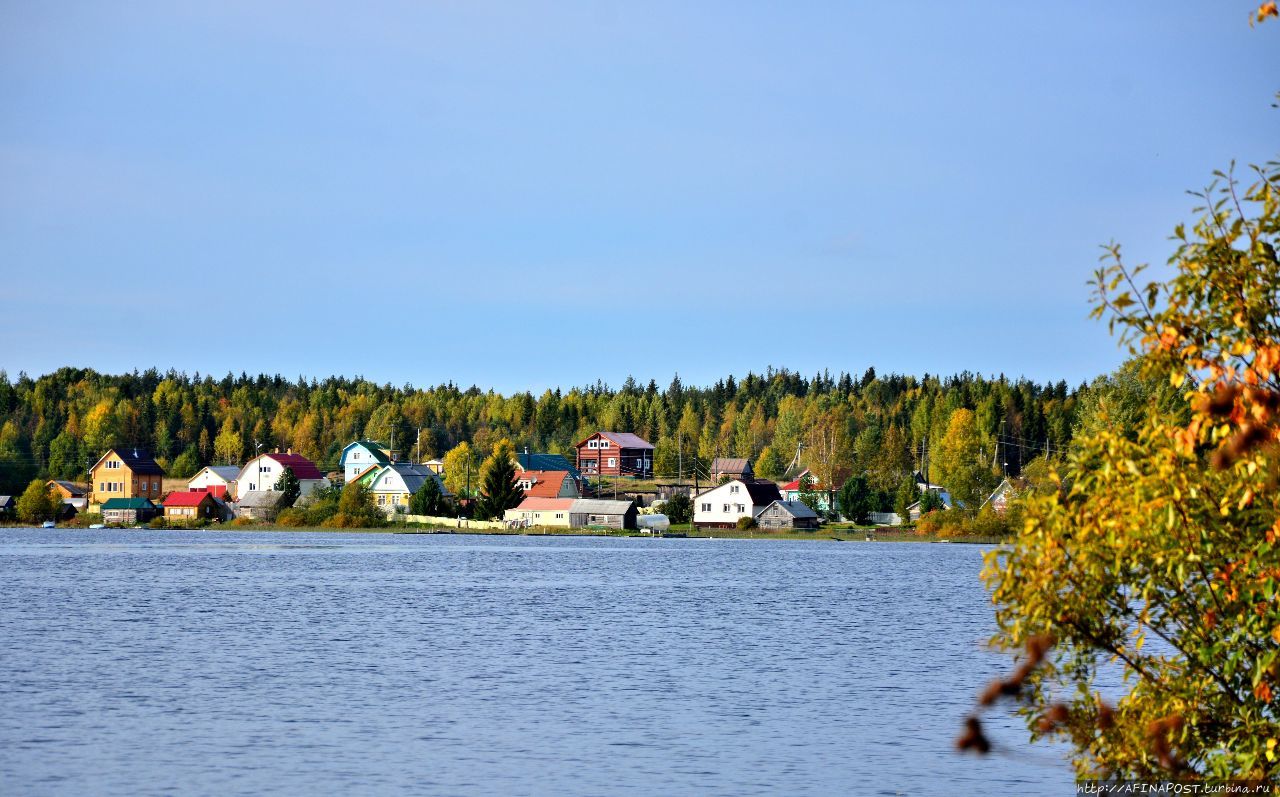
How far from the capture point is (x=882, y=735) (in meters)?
30.2

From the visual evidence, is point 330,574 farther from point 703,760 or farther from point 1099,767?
point 1099,767

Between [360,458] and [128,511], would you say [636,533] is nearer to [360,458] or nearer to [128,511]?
[360,458]

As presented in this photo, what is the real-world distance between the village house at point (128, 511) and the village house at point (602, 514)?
53792 mm

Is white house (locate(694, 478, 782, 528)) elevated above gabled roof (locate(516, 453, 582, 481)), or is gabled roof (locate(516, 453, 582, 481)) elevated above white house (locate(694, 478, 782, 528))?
gabled roof (locate(516, 453, 582, 481))

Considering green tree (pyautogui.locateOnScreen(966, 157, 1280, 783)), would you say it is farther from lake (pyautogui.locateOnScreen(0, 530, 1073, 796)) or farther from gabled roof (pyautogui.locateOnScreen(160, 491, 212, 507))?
gabled roof (pyautogui.locateOnScreen(160, 491, 212, 507))

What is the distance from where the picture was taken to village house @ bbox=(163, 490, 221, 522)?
6580 inches

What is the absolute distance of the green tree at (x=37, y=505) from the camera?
165 m

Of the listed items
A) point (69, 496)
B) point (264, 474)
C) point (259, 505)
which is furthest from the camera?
point (69, 496)

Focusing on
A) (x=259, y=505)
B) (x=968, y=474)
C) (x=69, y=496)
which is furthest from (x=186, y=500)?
(x=968, y=474)

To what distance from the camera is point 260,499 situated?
167m

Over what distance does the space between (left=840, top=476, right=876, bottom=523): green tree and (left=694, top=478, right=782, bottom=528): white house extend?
9833 mm

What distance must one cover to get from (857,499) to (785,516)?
7932 mm

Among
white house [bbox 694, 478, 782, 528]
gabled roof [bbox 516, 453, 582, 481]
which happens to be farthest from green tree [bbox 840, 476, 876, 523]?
gabled roof [bbox 516, 453, 582, 481]

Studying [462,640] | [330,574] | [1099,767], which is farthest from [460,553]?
[1099,767]
